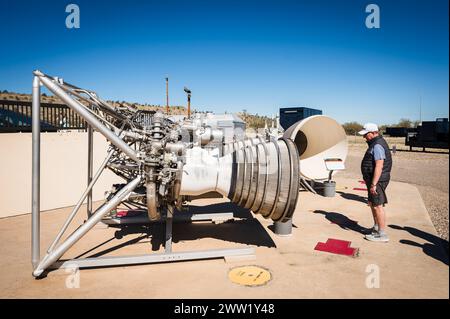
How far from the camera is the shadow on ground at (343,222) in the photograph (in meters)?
5.82

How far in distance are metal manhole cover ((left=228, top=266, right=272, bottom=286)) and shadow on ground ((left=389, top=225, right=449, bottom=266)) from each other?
268 cm

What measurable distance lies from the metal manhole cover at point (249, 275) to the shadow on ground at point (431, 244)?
2.68 meters

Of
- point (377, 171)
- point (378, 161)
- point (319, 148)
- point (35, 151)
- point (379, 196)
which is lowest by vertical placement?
point (379, 196)

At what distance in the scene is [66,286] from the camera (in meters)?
3.73

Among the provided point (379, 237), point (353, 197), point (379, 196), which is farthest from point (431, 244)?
point (353, 197)

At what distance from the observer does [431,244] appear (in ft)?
16.3

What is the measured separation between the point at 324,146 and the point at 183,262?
662 cm

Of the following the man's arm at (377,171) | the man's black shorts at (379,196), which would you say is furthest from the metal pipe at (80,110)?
the man's black shorts at (379,196)

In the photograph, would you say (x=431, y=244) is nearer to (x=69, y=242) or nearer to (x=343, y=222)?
(x=343, y=222)

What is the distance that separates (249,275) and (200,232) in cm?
197

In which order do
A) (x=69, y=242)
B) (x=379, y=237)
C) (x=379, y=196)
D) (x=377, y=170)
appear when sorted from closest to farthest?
(x=69, y=242)
(x=377, y=170)
(x=379, y=196)
(x=379, y=237)
